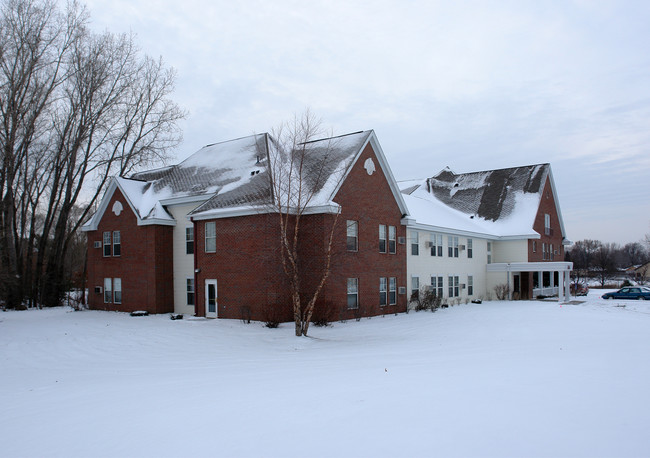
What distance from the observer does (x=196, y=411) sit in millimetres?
7992

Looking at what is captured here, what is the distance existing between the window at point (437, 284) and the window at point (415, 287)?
5.37 ft

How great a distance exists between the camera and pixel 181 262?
26.4 meters

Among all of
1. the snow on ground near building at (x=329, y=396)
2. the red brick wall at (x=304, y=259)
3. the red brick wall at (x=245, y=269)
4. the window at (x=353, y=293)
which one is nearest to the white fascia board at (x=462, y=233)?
the red brick wall at (x=304, y=259)

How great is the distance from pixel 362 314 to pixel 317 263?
3762 mm

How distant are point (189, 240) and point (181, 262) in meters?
1.25

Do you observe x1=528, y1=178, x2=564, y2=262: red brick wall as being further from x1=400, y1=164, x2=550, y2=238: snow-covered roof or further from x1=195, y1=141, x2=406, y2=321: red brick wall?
x1=195, y1=141, x2=406, y2=321: red brick wall

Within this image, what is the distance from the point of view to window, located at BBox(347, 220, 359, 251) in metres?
23.4

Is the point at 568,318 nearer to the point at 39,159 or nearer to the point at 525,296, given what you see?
the point at 525,296

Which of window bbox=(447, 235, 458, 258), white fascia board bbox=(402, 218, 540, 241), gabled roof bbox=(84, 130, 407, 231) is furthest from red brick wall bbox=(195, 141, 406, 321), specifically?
window bbox=(447, 235, 458, 258)

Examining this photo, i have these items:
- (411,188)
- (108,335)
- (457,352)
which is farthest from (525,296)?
(108,335)

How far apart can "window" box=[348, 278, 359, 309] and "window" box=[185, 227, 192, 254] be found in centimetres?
842

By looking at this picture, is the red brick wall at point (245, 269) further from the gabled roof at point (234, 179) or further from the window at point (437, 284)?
the window at point (437, 284)

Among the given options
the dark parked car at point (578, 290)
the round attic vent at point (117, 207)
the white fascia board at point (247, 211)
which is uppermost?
the round attic vent at point (117, 207)

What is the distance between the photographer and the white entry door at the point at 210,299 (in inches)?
931
